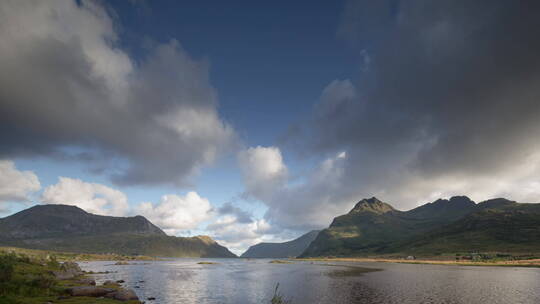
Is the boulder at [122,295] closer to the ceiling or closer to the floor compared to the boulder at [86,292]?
closer to the floor

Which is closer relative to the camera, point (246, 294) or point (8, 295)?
point (8, 295)

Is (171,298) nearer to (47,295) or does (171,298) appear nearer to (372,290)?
(47,295)

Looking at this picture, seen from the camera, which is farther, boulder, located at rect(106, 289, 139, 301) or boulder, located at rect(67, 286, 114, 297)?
boulder, located at rect(106, 289, 139, 301)

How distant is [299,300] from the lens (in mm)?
71625

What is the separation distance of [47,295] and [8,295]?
8305mm

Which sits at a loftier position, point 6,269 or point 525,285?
point 6,269

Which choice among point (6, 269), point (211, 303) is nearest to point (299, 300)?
point (211, 303)

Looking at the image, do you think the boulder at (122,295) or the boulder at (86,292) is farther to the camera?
the boulder at (122,295)

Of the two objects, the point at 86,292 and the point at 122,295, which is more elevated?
the point at 86,292

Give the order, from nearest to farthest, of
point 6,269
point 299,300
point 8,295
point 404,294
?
point 8,295
point 6,269
point 299,300
point 404,294

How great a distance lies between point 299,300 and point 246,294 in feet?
55.2

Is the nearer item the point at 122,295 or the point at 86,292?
the point at 122,295

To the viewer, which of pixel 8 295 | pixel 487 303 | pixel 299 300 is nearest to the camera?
pixel 8 295

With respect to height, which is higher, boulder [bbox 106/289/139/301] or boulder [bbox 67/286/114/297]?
boulder [bbox 67/286/114/297]
